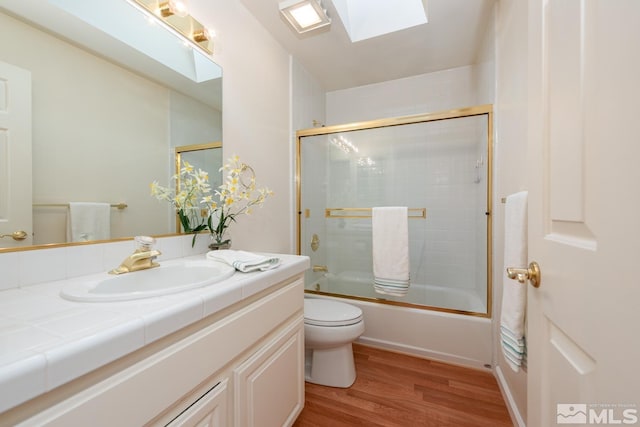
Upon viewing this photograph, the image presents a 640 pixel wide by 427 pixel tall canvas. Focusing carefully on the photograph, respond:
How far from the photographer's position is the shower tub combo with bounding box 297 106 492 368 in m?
1.79

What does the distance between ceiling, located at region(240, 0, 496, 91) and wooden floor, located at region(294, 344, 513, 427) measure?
2.36m

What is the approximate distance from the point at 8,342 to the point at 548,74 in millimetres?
1240

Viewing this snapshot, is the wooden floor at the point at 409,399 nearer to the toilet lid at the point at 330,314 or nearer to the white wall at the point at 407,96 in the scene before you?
the toilet lid at the point at 330,314

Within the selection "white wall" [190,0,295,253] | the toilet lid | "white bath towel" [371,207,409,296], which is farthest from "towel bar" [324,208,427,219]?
the toilet lid

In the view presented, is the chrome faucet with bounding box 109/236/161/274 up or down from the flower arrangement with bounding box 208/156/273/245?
down

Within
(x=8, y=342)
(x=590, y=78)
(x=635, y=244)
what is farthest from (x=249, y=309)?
(x=590, y=78)

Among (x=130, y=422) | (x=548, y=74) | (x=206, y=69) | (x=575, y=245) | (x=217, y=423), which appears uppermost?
(x=206, y=69)

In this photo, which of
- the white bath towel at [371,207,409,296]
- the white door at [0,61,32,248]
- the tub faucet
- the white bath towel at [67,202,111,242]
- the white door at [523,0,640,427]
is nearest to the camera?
the white door at [523,0,640,427]

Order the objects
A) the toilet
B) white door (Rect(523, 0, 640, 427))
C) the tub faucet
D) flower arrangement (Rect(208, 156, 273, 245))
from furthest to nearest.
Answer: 1. the tub faucet
2. the toilet
3. flower arrangement (Rect(208, 156, 273, 245))
4. white door (Rect(523, 0, 640, 427))

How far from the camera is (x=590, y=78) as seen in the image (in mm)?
461

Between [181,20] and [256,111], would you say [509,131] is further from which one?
[181,20]

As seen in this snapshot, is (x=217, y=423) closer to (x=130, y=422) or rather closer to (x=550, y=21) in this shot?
(x=130, y=422)

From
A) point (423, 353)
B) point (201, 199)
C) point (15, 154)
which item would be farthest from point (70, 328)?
point (423, 353)

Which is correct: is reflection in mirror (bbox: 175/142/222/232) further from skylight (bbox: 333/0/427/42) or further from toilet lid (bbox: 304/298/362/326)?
skylight (bbox: 333/0/427/42)
